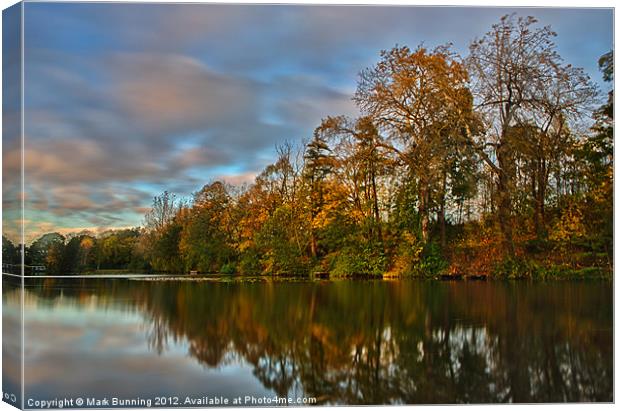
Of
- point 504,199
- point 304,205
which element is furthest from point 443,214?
point 304,205

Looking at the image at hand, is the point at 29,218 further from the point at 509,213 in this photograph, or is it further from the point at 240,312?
the point at 509,213

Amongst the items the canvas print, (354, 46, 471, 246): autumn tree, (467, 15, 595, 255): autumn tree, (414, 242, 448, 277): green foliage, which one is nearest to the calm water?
the canvas print

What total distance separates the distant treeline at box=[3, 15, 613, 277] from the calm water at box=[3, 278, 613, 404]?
620mm

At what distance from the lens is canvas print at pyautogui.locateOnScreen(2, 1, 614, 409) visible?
5.63 m

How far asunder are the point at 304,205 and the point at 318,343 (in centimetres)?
276

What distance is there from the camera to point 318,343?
6180 mm

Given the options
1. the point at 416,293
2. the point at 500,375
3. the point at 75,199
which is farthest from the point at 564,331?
the point at 75,199

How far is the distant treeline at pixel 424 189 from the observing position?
7844mm

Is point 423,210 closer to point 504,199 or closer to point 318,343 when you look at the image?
point 504,199

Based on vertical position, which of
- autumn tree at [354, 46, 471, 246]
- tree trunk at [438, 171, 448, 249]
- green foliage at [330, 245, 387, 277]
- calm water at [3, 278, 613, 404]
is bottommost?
calm water at [3, 278, 613, 404]

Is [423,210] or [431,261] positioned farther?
[423,210]

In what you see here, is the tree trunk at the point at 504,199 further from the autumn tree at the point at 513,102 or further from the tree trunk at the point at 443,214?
the tree trunk at the point at 443,214

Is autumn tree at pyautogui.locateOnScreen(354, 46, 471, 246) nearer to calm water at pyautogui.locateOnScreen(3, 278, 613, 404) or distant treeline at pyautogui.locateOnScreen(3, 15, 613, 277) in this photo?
distant treeline at pyautogui.locateOnScreen(3, 15, 613, 277)

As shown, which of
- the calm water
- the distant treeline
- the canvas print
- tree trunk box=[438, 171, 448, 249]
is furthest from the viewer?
tree trunk box=[438, 171, 448, 249]
